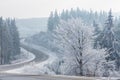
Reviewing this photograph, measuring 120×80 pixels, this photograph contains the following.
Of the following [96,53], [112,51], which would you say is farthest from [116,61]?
[96,53]

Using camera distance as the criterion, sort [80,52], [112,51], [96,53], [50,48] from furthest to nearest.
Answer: [50,48] → [112,51] → [96,53] → [80,52]

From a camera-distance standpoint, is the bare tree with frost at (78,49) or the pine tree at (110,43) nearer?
the bare tree with frost at (78,49)

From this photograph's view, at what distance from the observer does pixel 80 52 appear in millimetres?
40906

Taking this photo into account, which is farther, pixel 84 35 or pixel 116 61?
pixel 116 61

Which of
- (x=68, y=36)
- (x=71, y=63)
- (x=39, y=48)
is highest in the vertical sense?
(x=68, y=36)

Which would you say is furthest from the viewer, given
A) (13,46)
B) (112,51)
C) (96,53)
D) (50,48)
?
(50,48)

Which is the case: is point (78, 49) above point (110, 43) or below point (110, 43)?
above

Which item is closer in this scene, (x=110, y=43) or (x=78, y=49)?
(x=78, y=49)

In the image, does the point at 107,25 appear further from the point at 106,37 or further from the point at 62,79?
the point at 62,79

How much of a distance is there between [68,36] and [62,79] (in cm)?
1783

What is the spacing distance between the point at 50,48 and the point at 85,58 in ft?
315

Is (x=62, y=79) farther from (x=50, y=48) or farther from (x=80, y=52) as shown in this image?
(x=50, y=48)

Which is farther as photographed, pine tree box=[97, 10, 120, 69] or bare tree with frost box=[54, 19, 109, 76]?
pine tree box=[97, 10, 120, 69]

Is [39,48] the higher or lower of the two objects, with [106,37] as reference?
lower
